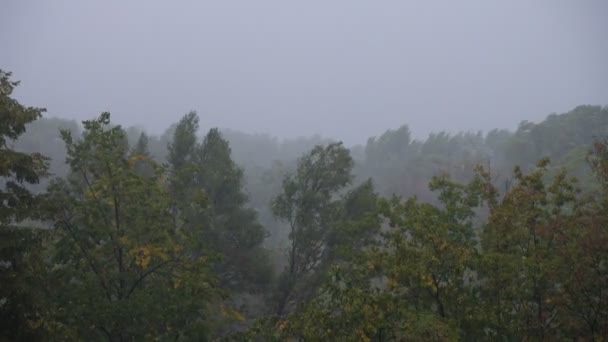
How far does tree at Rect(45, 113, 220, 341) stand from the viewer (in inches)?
404

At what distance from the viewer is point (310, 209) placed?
20.5 metres

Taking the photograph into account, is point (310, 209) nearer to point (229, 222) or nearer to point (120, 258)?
point (229, 222)

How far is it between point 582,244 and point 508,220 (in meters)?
1.77

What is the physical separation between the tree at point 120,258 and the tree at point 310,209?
794 cm

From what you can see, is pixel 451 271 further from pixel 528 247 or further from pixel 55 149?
pixel 55 149

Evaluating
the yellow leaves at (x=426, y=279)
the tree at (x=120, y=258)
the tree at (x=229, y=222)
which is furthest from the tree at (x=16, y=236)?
the tree at (x=229, y=222)

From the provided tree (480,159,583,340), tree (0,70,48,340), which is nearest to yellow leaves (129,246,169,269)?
tree (0,70,48,340)

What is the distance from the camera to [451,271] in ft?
30.3

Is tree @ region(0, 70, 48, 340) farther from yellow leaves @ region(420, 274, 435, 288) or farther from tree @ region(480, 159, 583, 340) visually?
tree @ region(480, 159, 583, 340)

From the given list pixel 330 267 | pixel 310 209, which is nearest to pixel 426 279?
pixel 330 267

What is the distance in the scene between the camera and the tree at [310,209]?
19875mm

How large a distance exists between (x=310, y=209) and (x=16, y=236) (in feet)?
43.6

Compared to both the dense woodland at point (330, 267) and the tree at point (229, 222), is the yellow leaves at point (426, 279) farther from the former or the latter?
the tree at point (229, 222)

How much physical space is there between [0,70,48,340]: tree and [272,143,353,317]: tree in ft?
39.9
